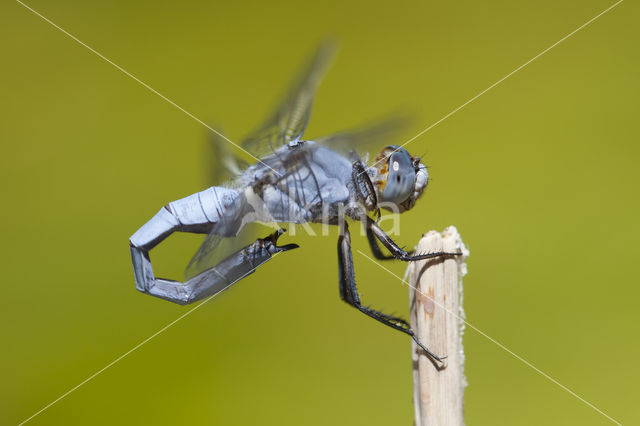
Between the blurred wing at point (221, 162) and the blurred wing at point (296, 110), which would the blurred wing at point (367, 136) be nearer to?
the blurred wing at point (296, 110)

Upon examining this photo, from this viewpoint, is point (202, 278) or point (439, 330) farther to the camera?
point (202, 278)

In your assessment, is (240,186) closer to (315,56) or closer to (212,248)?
(212,248)

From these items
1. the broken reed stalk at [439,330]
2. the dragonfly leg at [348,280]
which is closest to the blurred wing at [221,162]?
the dragonfly leg at [348,280]

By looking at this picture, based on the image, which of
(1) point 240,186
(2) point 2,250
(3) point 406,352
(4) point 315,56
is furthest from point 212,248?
(2) point 2,250

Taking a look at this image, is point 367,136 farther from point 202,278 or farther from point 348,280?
point 202,278

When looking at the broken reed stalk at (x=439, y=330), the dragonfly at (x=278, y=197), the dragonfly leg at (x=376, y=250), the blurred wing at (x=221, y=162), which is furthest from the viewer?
the dragonfly leg at (x=376, y=250)

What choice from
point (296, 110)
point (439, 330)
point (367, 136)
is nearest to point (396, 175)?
point (367, 136)
